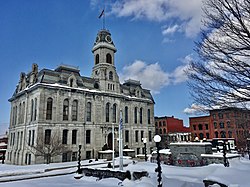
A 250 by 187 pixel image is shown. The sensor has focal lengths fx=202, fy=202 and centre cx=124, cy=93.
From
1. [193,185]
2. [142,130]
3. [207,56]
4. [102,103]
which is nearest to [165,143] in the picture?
[142,130]

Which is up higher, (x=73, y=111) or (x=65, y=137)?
(x=73, y=111)

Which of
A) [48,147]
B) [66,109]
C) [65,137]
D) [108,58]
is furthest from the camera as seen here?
[108,58]

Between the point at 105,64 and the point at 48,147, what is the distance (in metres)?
20.1

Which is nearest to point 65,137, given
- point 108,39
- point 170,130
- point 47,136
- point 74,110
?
point 47,136

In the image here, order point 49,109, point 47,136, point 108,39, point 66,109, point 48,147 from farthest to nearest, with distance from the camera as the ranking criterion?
point 108,39
point 66,109
point 49,109
point 47,136
point 48,147

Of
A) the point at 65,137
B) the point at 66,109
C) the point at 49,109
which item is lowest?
the point at 65,137

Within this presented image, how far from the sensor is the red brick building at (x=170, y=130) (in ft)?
197

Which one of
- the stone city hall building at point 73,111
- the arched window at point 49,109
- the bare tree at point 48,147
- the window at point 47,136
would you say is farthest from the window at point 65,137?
the arched window at point 49,109

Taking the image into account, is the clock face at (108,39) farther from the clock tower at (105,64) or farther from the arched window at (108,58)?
the arched window at (108,58)

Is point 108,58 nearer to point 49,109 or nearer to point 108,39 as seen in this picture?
point 108,39

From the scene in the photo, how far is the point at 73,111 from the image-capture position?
3484 cm

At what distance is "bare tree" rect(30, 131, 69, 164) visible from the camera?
28.4m

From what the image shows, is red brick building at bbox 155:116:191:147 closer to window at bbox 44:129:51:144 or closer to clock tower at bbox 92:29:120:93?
clock tower at bbox 92:29:120:93

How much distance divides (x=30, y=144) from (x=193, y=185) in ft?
87.4
